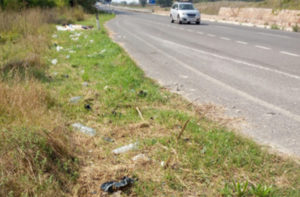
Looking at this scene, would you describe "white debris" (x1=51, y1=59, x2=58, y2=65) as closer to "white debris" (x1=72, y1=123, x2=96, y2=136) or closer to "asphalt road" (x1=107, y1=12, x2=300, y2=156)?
"asphalt road" (x1=107, y1=12, x2=300, y2=156)

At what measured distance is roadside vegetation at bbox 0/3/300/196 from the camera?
2646 millimetres

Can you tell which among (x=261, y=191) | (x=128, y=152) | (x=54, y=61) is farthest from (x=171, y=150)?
(x=54, y=61)

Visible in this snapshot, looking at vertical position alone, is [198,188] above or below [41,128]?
below

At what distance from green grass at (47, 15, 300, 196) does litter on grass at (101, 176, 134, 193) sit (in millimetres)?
76

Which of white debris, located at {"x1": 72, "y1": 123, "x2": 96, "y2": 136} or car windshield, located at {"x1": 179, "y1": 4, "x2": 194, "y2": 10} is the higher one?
car windshield, located at {"x1": 179, "y1": 4, "x2": 194, "y2": 10}

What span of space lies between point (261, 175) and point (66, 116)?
2.90 metres

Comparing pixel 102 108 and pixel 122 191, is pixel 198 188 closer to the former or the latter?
pixel 122 191

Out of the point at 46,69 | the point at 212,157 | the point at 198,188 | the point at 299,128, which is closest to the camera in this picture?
the point at 198,188

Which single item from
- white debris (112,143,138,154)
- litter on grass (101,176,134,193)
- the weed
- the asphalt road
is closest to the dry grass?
litter on grass (101,176,134,193)

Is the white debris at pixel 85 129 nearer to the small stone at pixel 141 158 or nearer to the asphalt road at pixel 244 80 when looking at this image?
the small stone at pixel 141 158

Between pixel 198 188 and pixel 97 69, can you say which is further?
pixel 97 69

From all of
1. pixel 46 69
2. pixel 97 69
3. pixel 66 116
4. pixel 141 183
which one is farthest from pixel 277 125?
pixel 46 69

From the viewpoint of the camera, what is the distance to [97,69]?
Answer: 7.44 metres

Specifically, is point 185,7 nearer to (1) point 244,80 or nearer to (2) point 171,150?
(1) point 244,80
